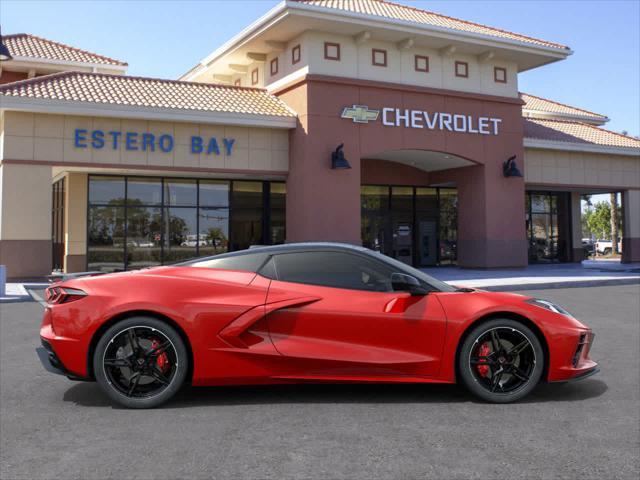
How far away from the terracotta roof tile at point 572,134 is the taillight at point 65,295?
23.6 meters

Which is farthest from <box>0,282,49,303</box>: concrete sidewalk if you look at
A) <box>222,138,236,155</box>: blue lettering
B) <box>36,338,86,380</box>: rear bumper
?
<box>36,338,86,380</box>: rear bumper

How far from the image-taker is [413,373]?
4789 millimetres

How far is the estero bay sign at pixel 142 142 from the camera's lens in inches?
737

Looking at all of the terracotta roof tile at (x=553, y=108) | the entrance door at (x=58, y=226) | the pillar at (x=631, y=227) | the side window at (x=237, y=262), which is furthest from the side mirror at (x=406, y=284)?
the terracotta roof tile at (x=553, y=108)

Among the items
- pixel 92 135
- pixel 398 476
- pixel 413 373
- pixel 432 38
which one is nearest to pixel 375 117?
pixel 432 38

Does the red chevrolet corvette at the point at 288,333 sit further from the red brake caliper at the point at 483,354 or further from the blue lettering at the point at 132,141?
the blue lettering at the point at 132,141

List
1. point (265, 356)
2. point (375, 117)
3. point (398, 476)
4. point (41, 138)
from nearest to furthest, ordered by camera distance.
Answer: point (398, 476)
point (265, 356)
point (41, 138)
point (375, 117)

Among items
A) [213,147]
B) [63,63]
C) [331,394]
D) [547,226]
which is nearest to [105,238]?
[213,147]

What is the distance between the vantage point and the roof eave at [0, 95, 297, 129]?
1770 centimetres

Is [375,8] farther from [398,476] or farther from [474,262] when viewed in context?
[398,476]

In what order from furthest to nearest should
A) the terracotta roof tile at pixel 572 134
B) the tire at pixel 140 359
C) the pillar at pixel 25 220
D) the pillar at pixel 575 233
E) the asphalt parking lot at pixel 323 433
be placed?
the pillar at pixel 575 233 → the terracotta roof tile at pixel 572 134 → the pillar at pixel 25 220 → the tire at pixel 140 359 → the asphalt parking lot at pixel 323 433

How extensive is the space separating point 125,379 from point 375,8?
21055 millimetres

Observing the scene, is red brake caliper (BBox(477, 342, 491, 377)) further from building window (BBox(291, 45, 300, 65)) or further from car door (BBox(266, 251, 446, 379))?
building window (BBox(291, 45, 300, 65))

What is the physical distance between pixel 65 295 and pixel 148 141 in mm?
15503
